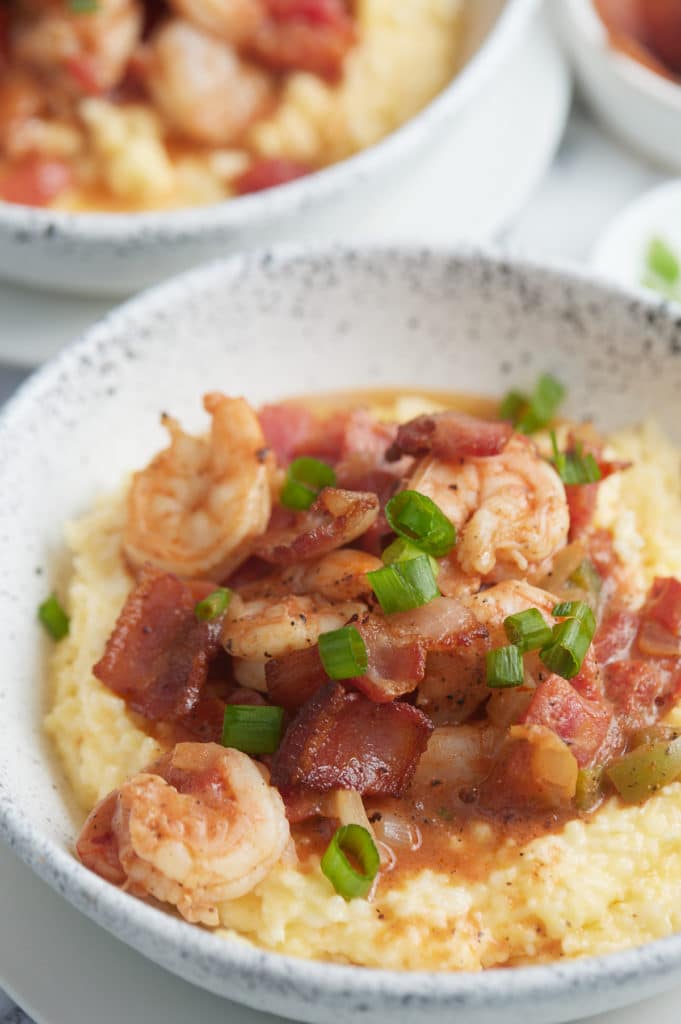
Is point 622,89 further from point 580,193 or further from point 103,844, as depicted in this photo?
point 103,844

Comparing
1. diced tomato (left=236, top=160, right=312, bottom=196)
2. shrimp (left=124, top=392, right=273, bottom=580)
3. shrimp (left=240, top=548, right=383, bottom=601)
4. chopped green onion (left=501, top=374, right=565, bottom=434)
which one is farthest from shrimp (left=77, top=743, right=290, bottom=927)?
diced tomato (left=236, top=160, right=312, bottom=196)

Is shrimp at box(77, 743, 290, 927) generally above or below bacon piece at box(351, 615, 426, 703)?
below

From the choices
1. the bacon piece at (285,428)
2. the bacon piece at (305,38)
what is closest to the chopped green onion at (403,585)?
the bacon piece at (285,428)

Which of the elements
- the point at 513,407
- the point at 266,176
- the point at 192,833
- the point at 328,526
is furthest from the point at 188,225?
the point at 192,833

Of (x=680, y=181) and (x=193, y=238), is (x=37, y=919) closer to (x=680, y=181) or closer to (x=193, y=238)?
(x=193, y=238)

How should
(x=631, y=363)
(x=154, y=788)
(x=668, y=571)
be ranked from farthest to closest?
(x=631, y=363) < (x=668, y=571) < (x=154, y=788)

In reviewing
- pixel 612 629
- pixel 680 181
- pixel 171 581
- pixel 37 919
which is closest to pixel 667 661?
pixel 612 629

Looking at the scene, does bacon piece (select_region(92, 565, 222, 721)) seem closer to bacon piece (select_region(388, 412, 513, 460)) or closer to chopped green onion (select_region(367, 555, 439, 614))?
chopped green onion (select_region(367, 555, 439, 614))
